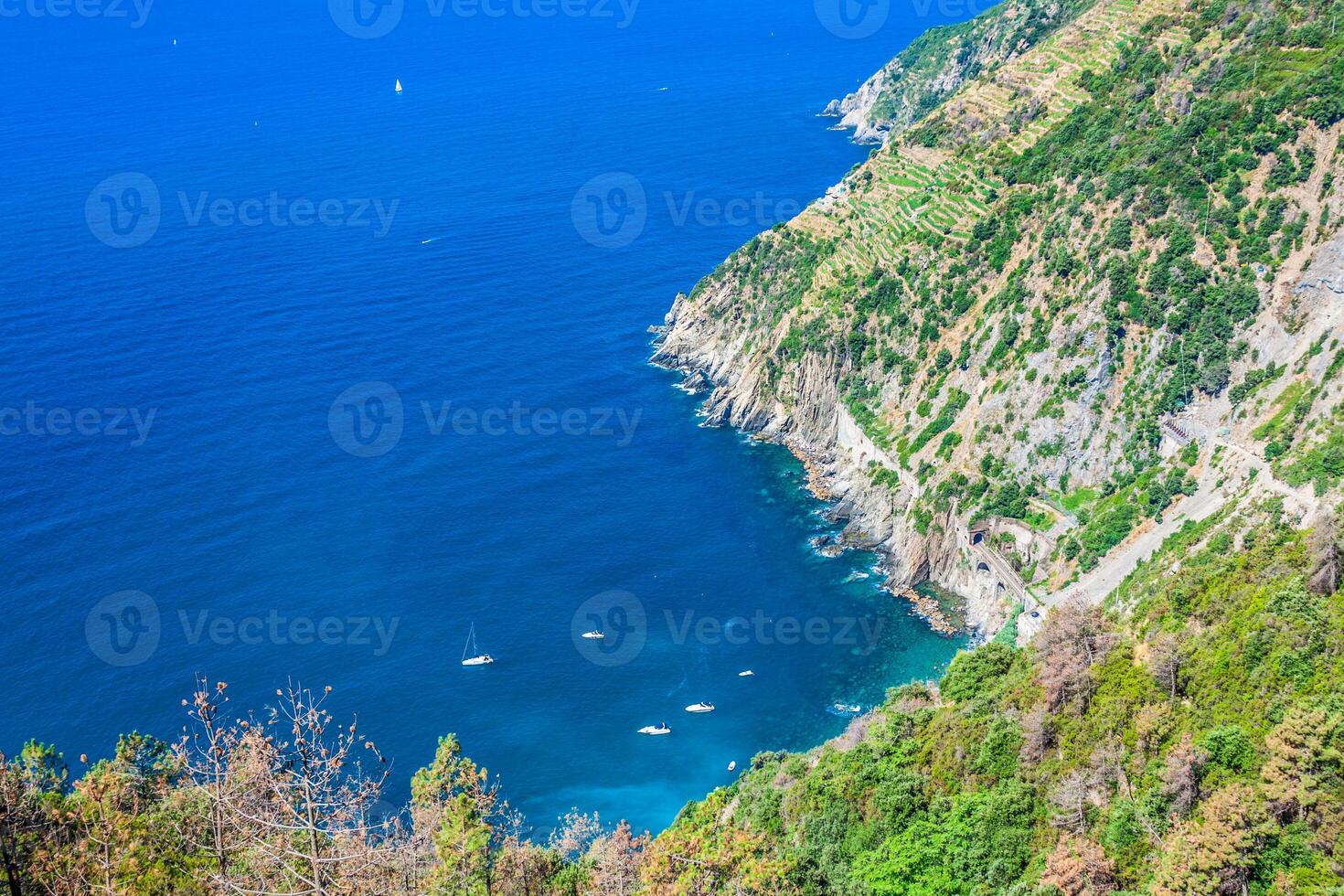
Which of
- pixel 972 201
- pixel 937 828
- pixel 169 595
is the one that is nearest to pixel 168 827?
pixel 937 828

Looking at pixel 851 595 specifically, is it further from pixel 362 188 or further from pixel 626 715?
pixel 362 188

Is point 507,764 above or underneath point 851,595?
underneath
